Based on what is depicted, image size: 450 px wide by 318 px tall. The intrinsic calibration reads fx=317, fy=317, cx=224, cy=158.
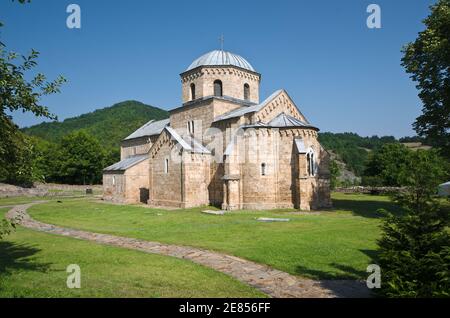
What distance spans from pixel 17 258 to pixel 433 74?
23.3 meters

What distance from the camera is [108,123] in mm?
106875

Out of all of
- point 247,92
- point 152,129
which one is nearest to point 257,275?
point 247,92

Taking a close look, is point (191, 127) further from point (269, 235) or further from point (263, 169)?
point (269, 235)

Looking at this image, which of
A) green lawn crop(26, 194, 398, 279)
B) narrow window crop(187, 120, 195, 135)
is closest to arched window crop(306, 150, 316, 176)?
green lawn crop(26, 194, 398, 279)

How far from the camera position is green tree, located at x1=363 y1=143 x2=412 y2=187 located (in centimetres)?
5425

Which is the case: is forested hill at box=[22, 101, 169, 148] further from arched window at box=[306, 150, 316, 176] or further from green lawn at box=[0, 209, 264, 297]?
green lawn at box=[0, 209, 264, 297]

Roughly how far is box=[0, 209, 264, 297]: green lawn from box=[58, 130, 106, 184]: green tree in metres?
51.8

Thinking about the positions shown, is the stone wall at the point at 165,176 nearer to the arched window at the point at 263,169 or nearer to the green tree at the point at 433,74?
the arched window at the point at 263,169

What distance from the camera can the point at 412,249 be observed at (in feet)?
19.9

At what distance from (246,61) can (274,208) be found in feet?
55.7

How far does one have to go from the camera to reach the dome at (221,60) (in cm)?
3175

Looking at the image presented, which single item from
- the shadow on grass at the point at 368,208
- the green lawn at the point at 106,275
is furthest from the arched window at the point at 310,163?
the green lawn at the point at 106,275

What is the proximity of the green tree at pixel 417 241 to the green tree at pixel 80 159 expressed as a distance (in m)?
61.8
